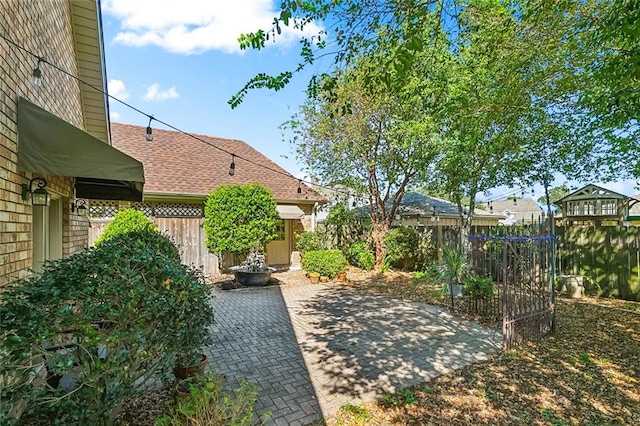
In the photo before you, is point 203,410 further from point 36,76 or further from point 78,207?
point 78,207

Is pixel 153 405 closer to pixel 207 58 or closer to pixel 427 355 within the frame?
pixel 427 355

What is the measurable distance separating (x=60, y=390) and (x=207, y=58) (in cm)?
818

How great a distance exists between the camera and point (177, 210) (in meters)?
12.2

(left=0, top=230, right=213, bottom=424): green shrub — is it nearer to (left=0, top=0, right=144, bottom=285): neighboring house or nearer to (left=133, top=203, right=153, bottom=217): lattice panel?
(left=0, top=0, right=144, bottom=285): neighboring house

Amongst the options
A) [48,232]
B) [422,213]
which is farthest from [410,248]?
[48,232]

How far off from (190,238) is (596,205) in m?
15.0

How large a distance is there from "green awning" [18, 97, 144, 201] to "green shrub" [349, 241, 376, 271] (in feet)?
34.2

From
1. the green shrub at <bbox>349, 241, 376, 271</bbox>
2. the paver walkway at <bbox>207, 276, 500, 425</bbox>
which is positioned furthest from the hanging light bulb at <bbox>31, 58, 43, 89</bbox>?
the green shrub at <bbox>349, 241, 376, 271</bbox>

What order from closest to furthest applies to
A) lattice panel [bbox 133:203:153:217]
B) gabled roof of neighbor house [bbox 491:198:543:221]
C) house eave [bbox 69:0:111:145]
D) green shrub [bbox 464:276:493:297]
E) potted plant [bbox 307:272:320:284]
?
house eave [bbox 69:0:111:145] < green shrub [bbox 464:276:493:297] < lattice panel [bbox 133:203:153:217] < potted plant [bbox 307:272:320:284] < gabled roof of neighbor house [bbox 491:198:543:221]

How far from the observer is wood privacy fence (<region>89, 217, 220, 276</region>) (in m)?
11.9

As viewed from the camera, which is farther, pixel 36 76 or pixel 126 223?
pixel 126 223

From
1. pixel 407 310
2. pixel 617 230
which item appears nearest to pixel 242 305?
pixel 407 310

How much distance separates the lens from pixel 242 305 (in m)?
A: 8.55

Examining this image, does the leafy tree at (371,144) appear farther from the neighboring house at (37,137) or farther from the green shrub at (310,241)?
the neighboring house at (37,137)
